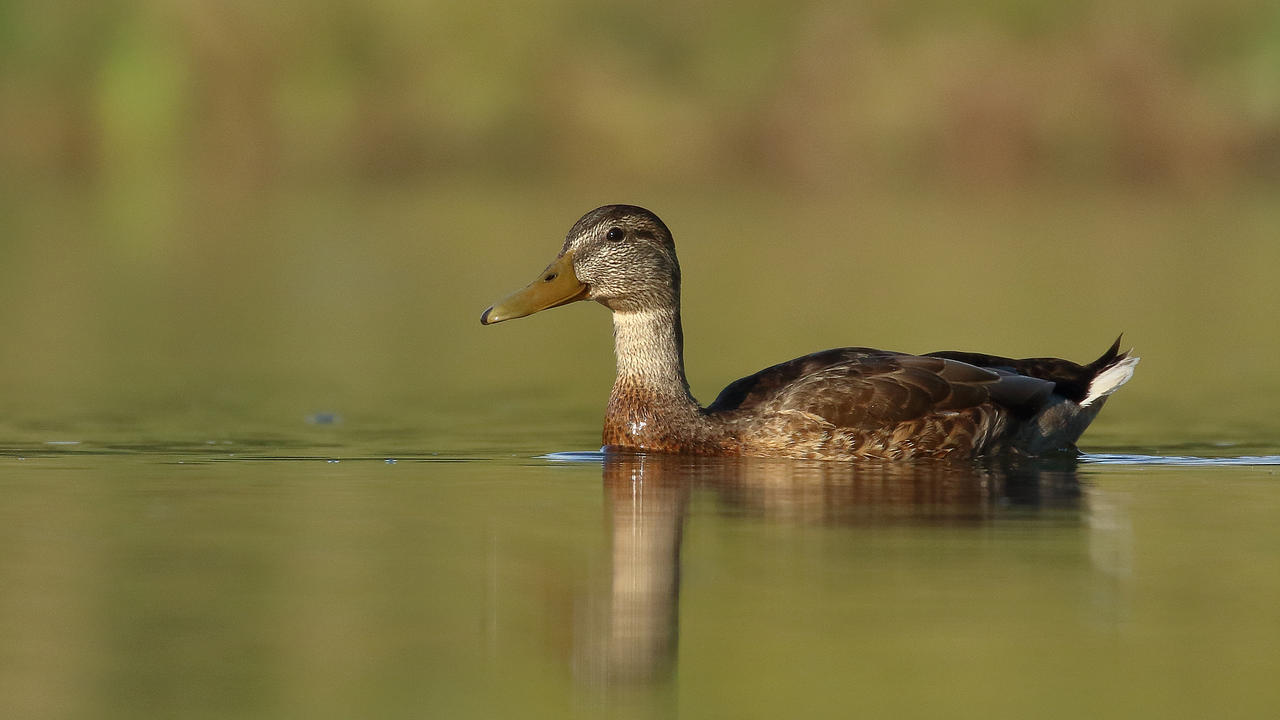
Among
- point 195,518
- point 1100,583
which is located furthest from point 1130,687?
point 195,518

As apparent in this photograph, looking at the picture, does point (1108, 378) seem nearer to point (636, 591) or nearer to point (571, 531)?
point (571, 531)

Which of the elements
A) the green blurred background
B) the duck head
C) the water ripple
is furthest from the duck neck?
the green blurred background

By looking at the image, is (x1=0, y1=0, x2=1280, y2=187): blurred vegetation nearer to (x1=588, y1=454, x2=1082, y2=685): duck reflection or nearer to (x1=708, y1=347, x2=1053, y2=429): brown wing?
(x1=708, y1=347, x2=1053, y2=429): brown wing

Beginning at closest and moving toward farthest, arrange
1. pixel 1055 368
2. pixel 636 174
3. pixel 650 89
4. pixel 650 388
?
pixel 650 388 → pixel 1055 368 → pixel 636 174 → pixel 650 89

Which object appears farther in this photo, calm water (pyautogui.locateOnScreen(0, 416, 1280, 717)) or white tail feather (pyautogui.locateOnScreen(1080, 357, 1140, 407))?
white tail feather (pyautogui.locateOnScreen(1080, 357, 1140, 407))

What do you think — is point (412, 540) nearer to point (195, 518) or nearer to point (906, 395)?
point (195, 518)

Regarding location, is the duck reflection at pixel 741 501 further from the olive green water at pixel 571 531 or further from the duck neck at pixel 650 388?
the duck neck at pixel 650 388

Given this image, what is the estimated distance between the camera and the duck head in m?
12.1

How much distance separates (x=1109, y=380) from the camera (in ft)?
39.8

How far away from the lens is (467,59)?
4572 cm

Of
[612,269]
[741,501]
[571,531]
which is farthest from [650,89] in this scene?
[571,531]

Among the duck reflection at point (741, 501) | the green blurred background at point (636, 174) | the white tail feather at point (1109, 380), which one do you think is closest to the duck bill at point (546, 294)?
the duck reflection at point (741, 501)

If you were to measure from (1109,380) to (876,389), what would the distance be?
1.55m

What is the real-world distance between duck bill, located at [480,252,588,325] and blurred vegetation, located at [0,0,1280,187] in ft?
96.1
